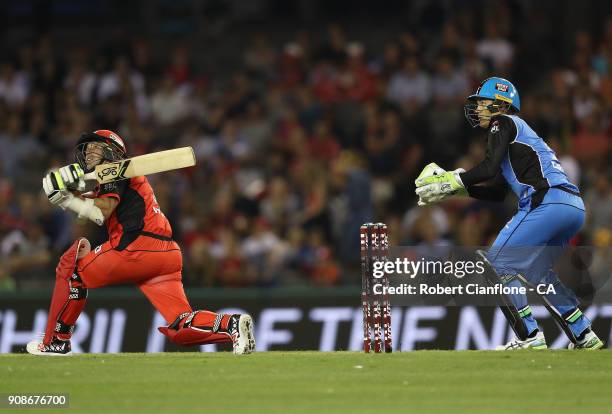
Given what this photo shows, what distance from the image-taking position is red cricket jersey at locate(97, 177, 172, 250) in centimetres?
1105

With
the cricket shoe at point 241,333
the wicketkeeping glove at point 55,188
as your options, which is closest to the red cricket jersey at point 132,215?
the wicketkeeping glove at point 55,188

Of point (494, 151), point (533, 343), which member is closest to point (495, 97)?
point (494, 151)

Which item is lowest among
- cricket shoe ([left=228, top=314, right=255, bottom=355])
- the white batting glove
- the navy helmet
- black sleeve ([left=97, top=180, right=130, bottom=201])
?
cricket shoe ([left=228, top=314, right=255, bottom=355])

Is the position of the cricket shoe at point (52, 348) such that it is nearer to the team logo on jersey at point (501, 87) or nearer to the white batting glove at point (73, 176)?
the white batting glove at point (73, 176)

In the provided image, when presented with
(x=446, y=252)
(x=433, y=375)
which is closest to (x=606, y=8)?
(x=446, y=252)

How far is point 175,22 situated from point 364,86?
569 centimetres

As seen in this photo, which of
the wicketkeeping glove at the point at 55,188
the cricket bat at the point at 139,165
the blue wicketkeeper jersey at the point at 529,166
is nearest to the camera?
the wicketkeeping glove at the point at 55,188

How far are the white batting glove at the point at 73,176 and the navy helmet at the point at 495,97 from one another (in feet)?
11.1

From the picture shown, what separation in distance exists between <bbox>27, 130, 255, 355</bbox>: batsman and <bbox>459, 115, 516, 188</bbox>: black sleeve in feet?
7.18

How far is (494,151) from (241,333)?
257cm

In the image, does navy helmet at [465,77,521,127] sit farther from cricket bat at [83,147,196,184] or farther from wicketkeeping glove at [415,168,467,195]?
cricket bat at [83,147,196,184]

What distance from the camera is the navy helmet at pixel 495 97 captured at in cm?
1153

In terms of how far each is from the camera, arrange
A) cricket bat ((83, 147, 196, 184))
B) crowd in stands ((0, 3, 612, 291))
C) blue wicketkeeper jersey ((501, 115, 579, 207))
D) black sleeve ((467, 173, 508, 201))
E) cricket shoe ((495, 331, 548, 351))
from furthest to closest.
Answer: crowd in stands ((0, 3, 612, 291)) < black sleeve ((467, 173, 508, 201)) < cricket shoe ((495, 331, 548, 351)) < blue wicketkeeper jersey ((501, 115, 579, 207)) < cricket bat ((83, 147, 196, 184))

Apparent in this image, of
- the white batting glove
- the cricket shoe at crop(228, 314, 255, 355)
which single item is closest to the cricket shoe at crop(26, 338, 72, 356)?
the white batting glove
